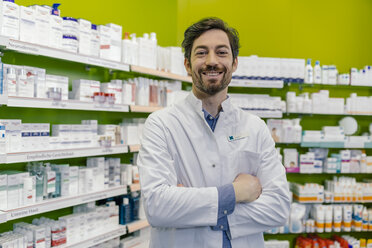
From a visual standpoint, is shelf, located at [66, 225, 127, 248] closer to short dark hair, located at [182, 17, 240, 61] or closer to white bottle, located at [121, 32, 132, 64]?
white bottle, located at [121, 32, 132, 64]

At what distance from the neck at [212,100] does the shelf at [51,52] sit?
152 cm

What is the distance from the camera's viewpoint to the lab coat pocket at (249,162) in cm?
157

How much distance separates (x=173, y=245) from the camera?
1.44 metres

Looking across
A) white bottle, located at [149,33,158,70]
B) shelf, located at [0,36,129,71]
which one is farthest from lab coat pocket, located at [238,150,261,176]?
white bottle, located at [149,33,158,70]

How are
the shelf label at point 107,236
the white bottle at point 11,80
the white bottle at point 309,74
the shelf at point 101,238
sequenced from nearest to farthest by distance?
the white bottle at point 11,80
the shelf at point 101,238
the shelf label at point 107,236
the white bottle at point 309,74

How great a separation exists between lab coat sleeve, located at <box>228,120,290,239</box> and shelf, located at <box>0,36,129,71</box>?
187 cm

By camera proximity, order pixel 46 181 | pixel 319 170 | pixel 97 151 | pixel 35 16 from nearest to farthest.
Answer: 1. pixel 35 16
2. pixel 46 181
3. pixel 97 151
4. pixel 319 170

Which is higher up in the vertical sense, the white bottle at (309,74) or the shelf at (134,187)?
the white bottle at (309,74)

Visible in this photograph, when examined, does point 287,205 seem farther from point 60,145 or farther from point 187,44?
point 60,145

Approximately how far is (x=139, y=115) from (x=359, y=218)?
3497 millimetres

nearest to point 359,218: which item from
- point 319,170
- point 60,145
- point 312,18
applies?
point 319,170

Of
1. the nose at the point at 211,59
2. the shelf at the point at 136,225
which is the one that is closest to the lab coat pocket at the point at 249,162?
the nose at the point at 211,59

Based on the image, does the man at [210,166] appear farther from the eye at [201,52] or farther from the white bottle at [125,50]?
the white bottle at [125,50]

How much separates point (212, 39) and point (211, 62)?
13 centimetres
